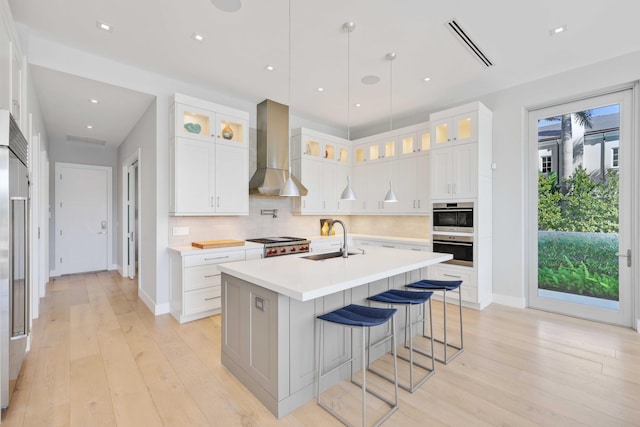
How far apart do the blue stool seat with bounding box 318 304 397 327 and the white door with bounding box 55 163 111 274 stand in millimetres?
6545

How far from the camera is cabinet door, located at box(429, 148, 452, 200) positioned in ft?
13.9

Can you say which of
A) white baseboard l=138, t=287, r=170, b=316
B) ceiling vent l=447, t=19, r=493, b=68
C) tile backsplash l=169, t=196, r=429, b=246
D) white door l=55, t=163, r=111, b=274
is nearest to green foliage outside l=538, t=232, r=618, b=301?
tile backsplash l=169, t=196, r=429, b=246

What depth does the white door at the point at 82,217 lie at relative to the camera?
607cm

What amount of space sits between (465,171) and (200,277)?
3718mm

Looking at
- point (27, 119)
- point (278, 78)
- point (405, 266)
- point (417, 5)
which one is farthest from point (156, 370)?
point (417, 5)

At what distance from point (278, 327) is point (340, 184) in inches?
161

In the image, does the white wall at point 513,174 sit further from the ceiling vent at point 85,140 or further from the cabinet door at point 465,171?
the ceiling vent at point 85,140

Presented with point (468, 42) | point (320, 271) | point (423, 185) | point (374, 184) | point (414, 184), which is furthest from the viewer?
point (374, 184)

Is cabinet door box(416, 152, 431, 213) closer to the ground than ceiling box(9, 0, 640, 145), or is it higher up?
closer to the ground

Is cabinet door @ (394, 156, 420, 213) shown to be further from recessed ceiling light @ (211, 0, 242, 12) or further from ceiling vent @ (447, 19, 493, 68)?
recessed ceiling light @ (211, 0, 242, 12)

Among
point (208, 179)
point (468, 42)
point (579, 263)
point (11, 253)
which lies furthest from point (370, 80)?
point (11, 253)

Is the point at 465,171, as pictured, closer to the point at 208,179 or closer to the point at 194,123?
the point at 208,179

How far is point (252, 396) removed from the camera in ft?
6.96

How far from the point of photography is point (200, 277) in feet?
11.9
